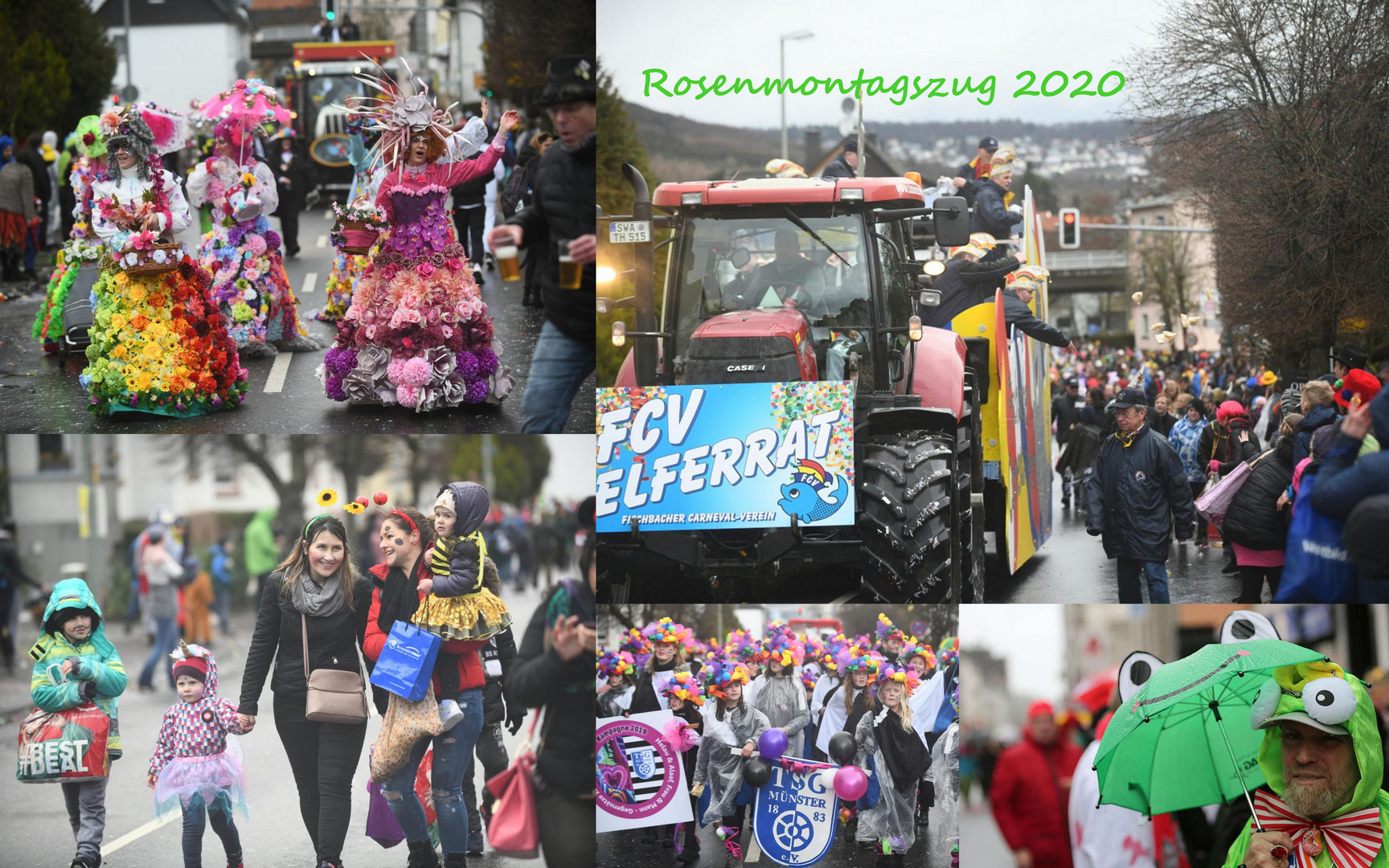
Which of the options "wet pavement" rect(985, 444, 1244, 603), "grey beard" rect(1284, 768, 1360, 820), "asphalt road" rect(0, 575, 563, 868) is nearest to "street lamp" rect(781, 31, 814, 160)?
"wet pavement" rect(985, 444, 1244, 603)

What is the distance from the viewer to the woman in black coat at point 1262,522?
6.96m

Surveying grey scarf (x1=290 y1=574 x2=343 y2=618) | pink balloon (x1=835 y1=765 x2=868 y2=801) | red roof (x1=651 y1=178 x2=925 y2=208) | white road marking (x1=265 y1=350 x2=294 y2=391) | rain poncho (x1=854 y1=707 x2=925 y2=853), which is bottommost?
rain poncho (x1=854 y1=707 x2=925 y2=853)

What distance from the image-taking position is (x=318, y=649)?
684 cm

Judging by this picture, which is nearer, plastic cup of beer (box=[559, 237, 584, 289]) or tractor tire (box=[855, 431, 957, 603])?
tractor tire (box=[855, 431, 957, 603])

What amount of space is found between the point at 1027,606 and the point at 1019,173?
84.5 inches

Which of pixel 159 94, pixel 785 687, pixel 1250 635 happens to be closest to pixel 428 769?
pixel 785 687

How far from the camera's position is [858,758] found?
708 centimetres

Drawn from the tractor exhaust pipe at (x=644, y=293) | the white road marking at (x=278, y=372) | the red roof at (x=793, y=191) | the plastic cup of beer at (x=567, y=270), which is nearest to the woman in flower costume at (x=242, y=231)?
the white road marking at (x=278, y=372)

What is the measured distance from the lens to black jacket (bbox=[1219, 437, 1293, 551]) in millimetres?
6961

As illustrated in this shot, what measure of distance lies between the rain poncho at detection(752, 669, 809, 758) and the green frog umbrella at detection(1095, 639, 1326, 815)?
2286 mm

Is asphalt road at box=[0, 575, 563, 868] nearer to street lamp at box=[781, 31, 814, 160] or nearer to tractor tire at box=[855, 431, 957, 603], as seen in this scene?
tractor tire at box=[855, 431, 957, 603]

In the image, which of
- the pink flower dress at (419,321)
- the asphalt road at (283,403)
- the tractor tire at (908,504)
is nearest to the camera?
the tractor tire at (908,504)

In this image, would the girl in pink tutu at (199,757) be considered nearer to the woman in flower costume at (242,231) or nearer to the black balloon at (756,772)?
the black balloon at (756,772)

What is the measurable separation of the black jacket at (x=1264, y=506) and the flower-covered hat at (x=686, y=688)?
107 inches
